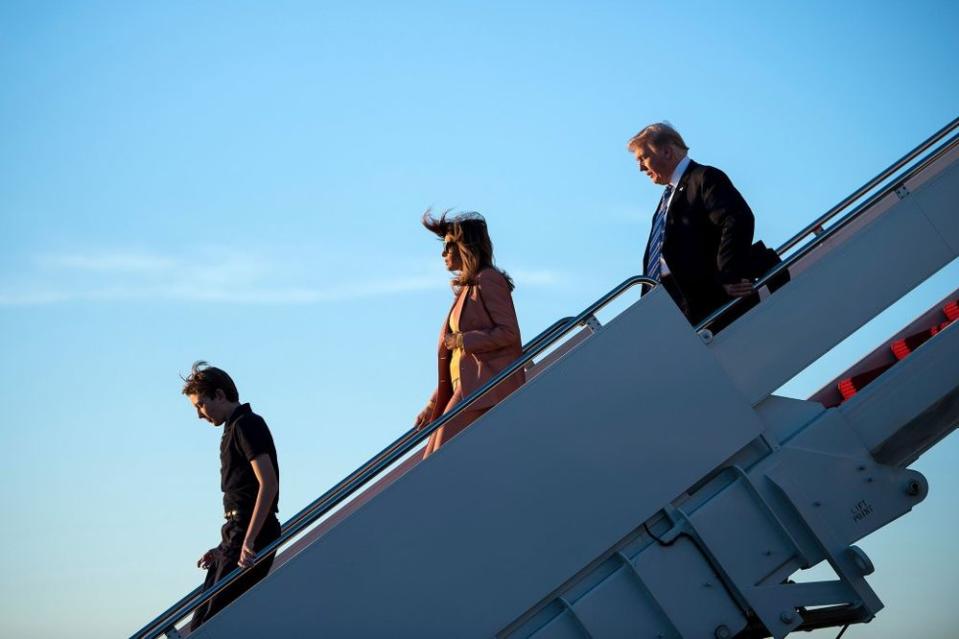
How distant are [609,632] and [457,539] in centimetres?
71

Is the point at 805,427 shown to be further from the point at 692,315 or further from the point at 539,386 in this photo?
the point at 539,386

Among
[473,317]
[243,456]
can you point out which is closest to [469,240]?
[473,317]

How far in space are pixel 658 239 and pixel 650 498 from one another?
149cm

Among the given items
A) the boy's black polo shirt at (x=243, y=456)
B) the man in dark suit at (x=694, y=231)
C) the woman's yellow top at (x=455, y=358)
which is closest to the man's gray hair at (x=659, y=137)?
the man in dark suit at (x=694, y=231)

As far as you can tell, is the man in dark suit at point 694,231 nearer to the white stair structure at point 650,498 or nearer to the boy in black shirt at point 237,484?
the white stair structure at point 650,498

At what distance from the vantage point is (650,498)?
4.55 meters

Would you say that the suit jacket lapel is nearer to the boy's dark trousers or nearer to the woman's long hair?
the woman's long hair

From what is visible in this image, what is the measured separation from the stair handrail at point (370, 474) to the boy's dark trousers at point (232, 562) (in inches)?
3.2

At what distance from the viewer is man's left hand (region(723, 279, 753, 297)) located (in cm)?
486

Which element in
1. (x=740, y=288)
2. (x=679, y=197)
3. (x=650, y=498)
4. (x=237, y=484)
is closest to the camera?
(x=650, y=498)

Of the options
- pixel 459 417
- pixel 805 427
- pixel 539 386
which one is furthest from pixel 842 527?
pixel 459 417

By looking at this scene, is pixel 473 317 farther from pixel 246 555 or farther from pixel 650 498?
pixel 246 555

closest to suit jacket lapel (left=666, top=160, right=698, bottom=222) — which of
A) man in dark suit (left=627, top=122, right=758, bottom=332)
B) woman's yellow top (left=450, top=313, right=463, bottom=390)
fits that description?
man in dark suit (left=627, top=122, right=758, bottom=332)

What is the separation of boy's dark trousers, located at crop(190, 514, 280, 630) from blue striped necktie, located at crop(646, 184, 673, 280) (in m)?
2.19
